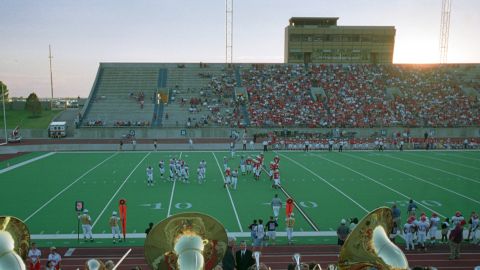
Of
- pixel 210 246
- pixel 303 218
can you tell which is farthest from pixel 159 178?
pixel 210 246

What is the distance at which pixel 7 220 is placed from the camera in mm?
5559

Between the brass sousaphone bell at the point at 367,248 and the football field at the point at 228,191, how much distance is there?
237 inches

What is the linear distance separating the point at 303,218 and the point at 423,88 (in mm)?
36824

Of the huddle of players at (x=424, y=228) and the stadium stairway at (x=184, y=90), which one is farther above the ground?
the stadium stairway at (x=184, y=90)

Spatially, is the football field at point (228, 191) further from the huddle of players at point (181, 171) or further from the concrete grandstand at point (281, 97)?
the concrete grandstand at point (281, 97)

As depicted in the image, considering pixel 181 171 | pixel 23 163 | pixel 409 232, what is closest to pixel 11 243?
pixel 409 232

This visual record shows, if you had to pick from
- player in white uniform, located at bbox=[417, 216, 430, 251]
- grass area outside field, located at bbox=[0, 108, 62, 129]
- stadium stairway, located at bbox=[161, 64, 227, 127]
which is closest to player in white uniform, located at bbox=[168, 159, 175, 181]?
player in white uniform, located at bbox=[417, 216, 430, 251]

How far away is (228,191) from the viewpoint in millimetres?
16031

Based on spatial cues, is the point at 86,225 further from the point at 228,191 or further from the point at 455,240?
the point at 455,240

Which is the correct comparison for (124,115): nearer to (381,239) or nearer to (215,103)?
(215,103)

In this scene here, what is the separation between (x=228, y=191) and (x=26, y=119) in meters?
36.7

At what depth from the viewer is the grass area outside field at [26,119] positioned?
40406 mm

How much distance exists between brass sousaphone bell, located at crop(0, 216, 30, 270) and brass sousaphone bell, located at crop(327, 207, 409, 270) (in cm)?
375

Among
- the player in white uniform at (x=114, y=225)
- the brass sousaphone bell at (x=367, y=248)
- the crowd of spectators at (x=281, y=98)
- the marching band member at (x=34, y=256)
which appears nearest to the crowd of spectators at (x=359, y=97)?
the crowd of spectators at (x=281, y=98)
